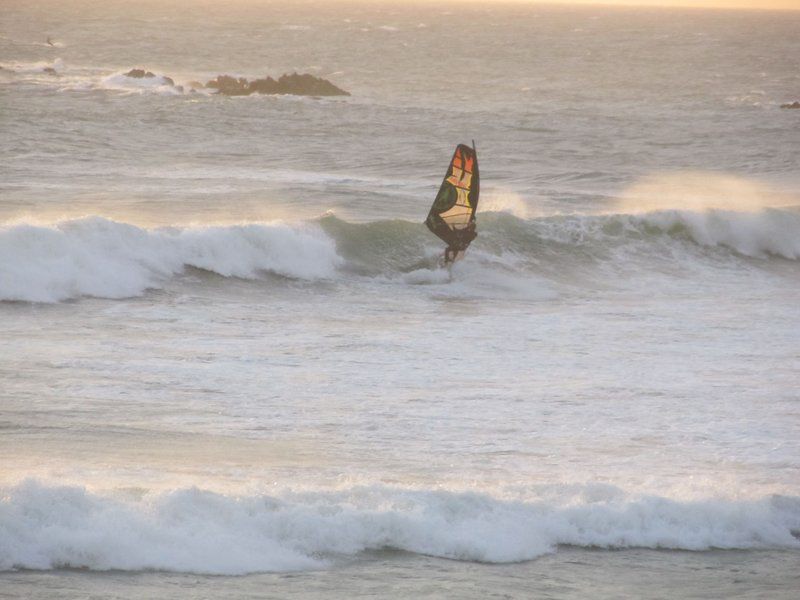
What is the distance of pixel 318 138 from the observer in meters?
35.5

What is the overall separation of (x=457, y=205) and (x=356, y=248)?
1788 millimetres

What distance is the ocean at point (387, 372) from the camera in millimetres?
7680

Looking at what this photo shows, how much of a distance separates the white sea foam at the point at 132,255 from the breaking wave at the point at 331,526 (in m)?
7.63

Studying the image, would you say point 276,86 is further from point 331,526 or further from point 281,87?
point 331,526

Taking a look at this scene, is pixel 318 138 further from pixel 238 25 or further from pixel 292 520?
pixel 238 25

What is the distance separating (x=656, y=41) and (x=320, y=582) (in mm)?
99523

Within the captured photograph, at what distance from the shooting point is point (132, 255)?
55.5 feet

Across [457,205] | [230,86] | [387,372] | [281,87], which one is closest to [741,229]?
[457,205]

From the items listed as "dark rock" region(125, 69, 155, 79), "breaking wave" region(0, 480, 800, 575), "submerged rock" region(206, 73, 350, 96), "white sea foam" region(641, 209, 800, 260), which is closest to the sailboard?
"white sea foam" region(641, 209, 800, 260)

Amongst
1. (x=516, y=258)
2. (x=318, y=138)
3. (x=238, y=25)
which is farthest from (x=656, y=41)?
(x=516, y=258)

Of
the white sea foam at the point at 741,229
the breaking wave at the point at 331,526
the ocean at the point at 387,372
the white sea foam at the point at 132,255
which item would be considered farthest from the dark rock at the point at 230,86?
the breaking wave at the point at 331,526

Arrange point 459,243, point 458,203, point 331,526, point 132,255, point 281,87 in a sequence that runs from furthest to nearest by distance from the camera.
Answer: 1. point 281,87
2. point 459,243
3. point 458,203
4. point 132,255
5. point 331,526

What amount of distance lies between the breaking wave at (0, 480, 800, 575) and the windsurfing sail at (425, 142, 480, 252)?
9.31 metres

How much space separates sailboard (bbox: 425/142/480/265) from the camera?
17.5 meters
